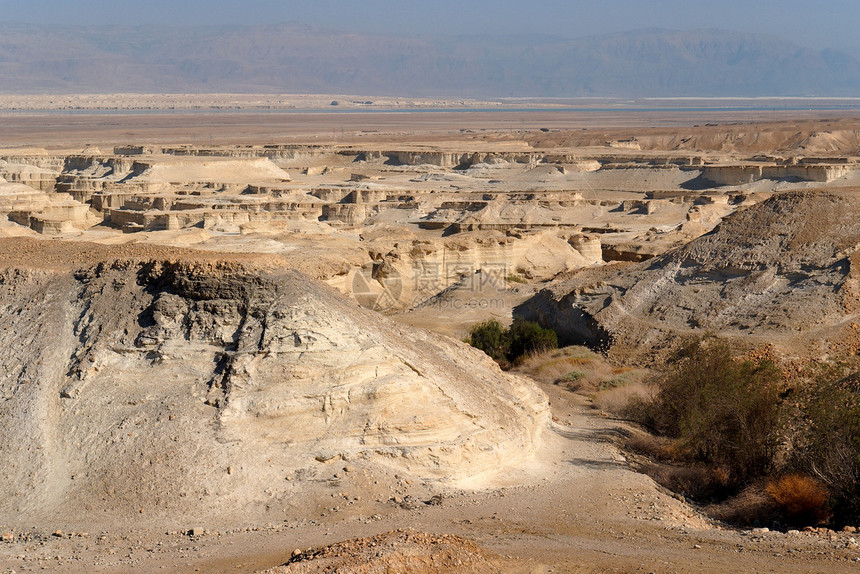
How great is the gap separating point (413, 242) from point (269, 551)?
704 inches

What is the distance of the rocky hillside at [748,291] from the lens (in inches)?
785

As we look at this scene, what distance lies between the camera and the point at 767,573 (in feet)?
30.8

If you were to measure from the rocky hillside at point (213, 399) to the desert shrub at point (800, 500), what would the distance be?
3005 mm

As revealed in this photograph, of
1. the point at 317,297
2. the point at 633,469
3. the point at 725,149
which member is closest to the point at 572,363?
the point at 633,469

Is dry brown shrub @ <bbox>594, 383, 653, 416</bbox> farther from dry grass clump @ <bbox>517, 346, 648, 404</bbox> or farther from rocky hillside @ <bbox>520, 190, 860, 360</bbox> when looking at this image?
rocky hillside @ <bbox>520, 190, 860, 360</bbox>

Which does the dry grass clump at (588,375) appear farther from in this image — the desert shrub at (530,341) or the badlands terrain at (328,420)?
the badlands terrain at (328,420)

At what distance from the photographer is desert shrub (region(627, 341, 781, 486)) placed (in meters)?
13.7

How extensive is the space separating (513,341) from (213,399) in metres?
10.9

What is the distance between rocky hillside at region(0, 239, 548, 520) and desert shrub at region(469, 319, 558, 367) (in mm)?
7920

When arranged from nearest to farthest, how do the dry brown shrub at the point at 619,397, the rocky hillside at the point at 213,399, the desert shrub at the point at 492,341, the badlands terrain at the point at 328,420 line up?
the badlands terrain at the point at 328,420, the rocky hillside at the point at 213,399, the dry brown shrub at the point at 619,397, the desert shrub at the point at 492,341

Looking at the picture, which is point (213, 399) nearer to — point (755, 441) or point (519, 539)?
point (519, 539)

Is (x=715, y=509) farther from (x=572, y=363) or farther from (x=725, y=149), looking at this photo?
(x=725, y=149)

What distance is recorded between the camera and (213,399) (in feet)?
39.4

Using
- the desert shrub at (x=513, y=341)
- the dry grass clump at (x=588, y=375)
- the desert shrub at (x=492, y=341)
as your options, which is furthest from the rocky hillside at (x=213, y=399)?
the desert shrub at (x=513, y=341)
